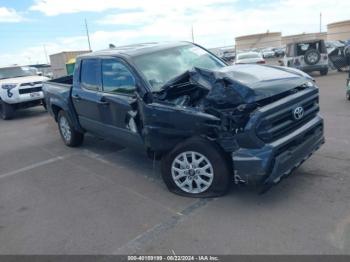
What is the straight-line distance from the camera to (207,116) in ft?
13.0

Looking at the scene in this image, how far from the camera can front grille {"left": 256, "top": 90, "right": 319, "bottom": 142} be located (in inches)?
149

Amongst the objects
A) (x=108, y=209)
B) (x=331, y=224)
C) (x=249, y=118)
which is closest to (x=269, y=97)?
(x=249, y=118)

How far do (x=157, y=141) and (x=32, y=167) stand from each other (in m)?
3.01

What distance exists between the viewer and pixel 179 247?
3418 mm

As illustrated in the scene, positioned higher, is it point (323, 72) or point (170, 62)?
point (170, 62)

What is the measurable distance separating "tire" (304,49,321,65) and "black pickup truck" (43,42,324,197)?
11930 millimetres

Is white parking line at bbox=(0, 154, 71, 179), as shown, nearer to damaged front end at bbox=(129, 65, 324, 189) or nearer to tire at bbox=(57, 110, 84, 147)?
tire at bbox=(57, 110, 84, 147)

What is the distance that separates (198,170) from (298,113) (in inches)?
52.9

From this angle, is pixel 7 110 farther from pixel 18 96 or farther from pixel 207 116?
pixel 207 116

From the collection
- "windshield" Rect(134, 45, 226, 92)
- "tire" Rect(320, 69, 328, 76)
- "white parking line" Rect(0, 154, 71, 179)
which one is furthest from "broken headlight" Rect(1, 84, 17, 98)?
"tire" Rect(320, 69, 328, 76)

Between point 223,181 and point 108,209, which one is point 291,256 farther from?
point 108,209

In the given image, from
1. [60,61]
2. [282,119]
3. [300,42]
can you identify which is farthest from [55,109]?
[60,61]

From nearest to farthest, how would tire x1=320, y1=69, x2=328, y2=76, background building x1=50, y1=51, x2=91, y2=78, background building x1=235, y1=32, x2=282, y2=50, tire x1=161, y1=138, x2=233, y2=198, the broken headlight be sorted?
tire x1=161, y1=138, x2=233, y2=198, the broken headlight, tire x1=320, y1=69, x2=328, y2=76, background building x1=50, y1=51, x2=91, y2=78, background building x1=235, y1=32, x2=282, y2=50

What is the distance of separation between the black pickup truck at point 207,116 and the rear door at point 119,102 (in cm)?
1
